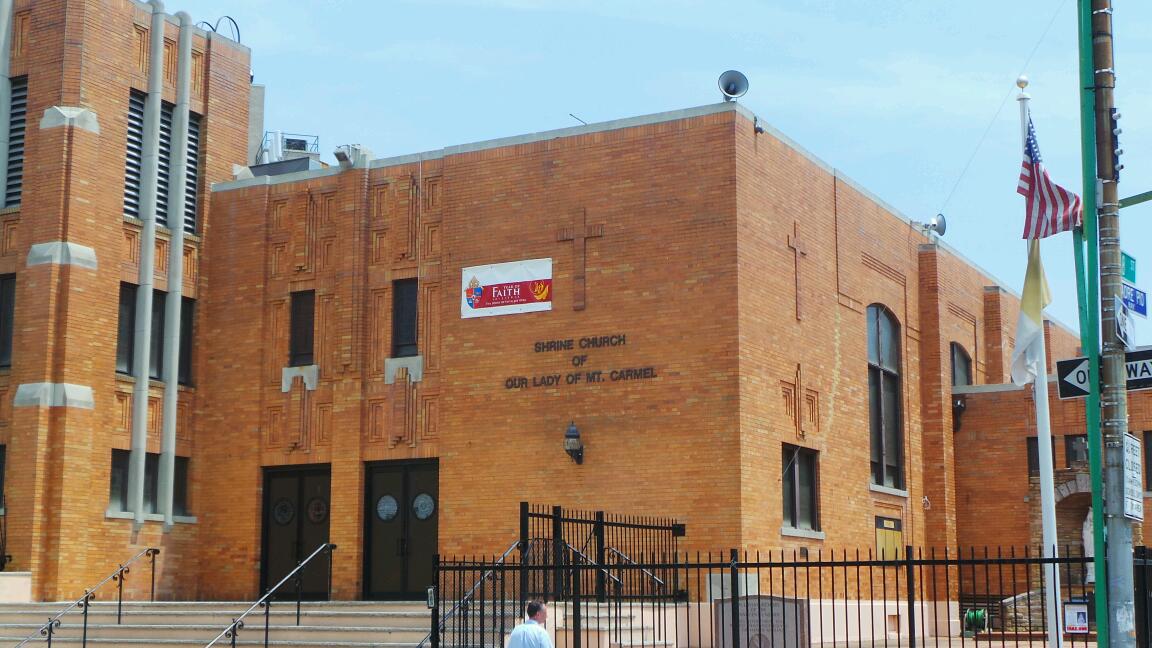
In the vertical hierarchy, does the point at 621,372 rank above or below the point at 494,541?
above

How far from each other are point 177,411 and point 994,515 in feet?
56.6

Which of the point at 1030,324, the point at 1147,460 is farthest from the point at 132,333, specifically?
the point at 1147,460

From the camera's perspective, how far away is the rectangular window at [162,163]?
27.9 meters

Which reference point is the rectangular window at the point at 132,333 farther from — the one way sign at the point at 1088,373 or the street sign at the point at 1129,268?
the street sign at the point at 1129,268

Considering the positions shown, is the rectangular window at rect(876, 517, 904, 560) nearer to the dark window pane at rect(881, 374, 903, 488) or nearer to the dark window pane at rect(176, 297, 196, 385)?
the dark window pane at rect(881, 374, 903, 488)

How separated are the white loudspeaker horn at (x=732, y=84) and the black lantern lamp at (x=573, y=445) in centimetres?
610

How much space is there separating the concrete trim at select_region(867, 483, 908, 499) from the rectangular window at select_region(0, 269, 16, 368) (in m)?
16.3

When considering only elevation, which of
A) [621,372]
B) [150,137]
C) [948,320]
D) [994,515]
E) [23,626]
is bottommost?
[23,626]

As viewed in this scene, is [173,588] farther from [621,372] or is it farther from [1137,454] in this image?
[1137,454]

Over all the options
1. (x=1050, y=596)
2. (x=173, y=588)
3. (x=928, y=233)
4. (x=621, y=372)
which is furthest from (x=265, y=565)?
(x=928, y=233)

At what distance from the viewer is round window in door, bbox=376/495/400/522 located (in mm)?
26484

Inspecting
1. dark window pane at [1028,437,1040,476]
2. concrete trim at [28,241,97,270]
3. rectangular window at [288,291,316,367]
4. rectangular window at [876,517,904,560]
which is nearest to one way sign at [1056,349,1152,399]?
rectangular window at [876,517,904,560]

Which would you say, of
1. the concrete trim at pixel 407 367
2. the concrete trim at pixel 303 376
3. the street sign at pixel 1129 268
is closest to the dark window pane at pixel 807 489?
the concrete trim at pixel 407 367

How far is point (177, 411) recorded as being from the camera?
28016 millimetres
